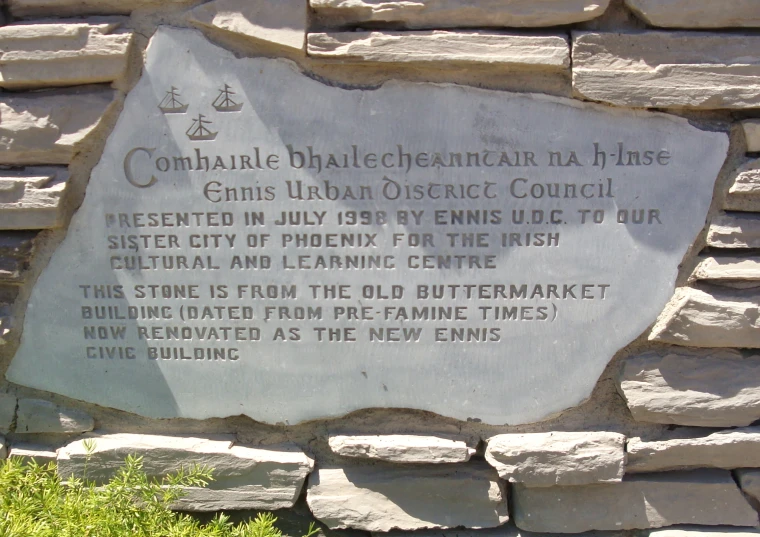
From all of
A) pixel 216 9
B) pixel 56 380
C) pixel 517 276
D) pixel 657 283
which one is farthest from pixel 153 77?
pixel 657 283

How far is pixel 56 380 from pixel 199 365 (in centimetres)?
42

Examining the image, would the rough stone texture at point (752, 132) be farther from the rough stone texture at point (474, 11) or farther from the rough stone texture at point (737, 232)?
the rough stone texture at point (474, 11)

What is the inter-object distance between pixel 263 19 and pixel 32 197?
30.3 inches

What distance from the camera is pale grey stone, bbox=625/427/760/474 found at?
5.24 feet

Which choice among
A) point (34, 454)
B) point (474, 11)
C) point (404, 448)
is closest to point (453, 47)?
point (474, 11)

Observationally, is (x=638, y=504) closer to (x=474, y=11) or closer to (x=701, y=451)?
(x=701, y=451)

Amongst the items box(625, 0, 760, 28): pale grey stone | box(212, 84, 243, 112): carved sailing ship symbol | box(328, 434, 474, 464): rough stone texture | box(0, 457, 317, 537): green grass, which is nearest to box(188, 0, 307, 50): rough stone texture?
box(212, 84, 243, 112): carved sailing ship symbol

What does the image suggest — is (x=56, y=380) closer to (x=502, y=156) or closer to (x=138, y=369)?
(x=138, y=369)

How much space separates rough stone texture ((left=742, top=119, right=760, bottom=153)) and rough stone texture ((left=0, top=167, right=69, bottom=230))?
1.73 m

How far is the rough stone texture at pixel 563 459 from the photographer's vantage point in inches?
63.4

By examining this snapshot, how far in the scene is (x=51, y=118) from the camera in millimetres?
1580

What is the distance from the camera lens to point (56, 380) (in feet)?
5.73

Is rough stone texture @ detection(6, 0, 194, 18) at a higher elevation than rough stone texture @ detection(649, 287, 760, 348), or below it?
higher

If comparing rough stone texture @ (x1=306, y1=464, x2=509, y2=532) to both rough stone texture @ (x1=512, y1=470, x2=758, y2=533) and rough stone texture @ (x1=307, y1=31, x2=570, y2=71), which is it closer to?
rough stone texture @ (x1=512, y1=470, x2=758, y2=533)
